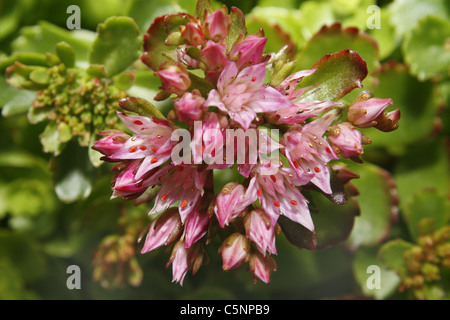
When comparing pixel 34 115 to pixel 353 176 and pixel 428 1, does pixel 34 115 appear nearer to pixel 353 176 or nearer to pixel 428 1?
pixel 353 176

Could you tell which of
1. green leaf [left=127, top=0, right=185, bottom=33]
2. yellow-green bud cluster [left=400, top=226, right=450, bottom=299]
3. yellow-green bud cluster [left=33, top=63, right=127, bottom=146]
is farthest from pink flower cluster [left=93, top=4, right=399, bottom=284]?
yellow-green bud cluster [left=400, top=226, right=450, bottom=299]

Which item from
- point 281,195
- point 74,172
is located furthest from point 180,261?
point 74,172

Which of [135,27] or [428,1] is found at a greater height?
[428,1]

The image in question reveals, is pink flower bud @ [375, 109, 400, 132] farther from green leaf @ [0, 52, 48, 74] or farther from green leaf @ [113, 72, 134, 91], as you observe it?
green leaf @ [0, 52, 48, 74]

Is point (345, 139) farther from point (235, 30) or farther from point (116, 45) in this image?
point (116, 45)
